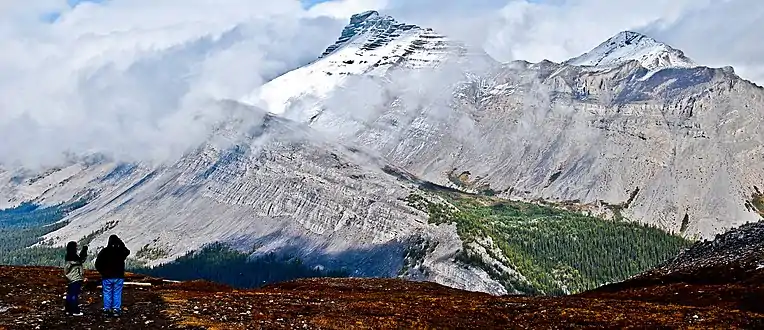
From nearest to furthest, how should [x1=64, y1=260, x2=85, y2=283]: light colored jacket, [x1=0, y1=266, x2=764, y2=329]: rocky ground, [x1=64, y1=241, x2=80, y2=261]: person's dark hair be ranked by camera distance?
[x1=0, y1=266, x2=764, y2=329]: rocky ground
[x1=64, y1=260, x2=85, y2=283]: light colored jacket
[x1=64, y1=241, x2=80, y2=261]: person's dark hair

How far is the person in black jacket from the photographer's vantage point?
1389 inches

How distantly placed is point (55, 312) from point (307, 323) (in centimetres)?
1253

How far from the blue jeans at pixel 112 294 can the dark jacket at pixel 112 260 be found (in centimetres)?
25

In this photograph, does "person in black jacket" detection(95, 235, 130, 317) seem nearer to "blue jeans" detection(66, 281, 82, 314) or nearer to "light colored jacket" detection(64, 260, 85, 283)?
"light colored jacket" detection(64, 260, 85, 283)

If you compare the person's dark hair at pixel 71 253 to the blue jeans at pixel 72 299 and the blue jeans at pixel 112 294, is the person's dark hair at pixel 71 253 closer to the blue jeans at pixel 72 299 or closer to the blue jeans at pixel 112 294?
the blue jeans at pixel 72 299

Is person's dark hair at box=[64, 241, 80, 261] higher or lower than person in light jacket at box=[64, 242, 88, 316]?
higher

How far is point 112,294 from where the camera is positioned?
35531 mm

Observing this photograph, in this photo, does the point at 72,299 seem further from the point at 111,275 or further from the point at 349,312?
the point at 349,312

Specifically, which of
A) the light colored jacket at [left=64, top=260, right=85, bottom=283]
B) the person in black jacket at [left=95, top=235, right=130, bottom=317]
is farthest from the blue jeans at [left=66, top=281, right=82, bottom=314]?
the person in black jacket at [left=95, top=235, right=130, bottom=317]

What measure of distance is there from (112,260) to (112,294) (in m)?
1.69

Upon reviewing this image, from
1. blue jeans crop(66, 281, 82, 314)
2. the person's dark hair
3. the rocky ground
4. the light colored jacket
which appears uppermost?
the person's dark hair

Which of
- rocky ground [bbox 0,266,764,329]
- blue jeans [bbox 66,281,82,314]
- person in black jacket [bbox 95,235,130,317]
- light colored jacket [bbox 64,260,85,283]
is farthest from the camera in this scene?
person in black jacket [bbox 95,235,130,317]

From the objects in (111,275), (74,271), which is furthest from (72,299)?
(111,275)

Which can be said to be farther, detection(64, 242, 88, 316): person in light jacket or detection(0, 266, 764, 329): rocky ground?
detection(64, 242, 88, 316): person in light jacket
